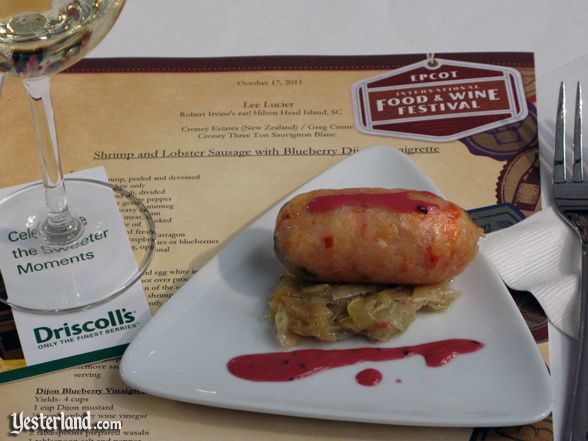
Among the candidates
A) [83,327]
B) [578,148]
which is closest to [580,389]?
[578,148]

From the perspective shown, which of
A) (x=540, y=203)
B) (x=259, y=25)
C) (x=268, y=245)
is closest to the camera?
(x=268, y=245)

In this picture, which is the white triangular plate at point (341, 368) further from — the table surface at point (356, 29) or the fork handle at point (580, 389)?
the table surface at point (356, 29)

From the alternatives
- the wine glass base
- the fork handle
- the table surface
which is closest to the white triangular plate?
the fork handle

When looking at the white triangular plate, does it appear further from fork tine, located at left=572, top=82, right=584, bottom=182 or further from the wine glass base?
fork tine, located at left=572, top=82, right=584, bottom=182

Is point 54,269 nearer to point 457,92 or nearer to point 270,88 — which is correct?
point 270,88

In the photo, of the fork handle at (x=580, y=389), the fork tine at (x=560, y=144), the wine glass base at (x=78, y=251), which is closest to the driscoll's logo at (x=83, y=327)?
the wine glass base at (x=78, y=251)

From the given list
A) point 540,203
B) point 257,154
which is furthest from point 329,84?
point 540,203
